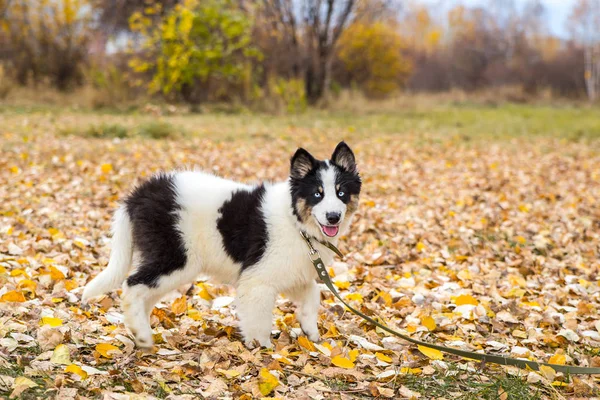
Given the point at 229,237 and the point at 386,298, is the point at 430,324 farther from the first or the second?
the point at 229,237

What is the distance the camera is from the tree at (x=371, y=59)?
30.1 m

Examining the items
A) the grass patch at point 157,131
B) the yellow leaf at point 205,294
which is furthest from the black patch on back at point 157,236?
the grass patch at point 157,131

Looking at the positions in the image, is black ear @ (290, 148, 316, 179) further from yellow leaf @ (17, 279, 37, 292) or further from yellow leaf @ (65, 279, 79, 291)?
yellow leaf @ (17, 279, 37, 292)

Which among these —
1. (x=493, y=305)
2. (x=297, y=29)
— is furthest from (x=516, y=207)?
(x=297, y=29)

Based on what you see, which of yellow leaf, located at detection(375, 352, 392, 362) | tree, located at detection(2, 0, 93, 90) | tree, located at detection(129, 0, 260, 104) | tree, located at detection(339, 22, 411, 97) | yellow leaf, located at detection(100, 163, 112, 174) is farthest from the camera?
tree, located at detection(339, 22, 411, 97)

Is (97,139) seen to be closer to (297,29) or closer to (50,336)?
(50,336)

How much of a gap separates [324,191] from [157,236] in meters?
1.09

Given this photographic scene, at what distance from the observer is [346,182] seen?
3664 mm

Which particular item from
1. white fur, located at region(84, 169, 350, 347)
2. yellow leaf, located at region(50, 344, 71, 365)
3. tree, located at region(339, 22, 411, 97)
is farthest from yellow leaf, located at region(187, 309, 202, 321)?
tree, located at region(339, 22, 411, 97)

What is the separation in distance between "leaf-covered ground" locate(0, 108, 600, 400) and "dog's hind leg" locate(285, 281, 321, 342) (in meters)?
0.14

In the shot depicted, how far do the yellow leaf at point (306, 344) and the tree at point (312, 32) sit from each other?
64.6ft

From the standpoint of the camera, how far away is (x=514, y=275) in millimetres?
5773

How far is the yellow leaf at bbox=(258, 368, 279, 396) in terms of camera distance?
10.6 feet

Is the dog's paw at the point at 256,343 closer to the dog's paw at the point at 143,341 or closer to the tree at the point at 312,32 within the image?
the dog's paw at the point at 143,341
